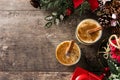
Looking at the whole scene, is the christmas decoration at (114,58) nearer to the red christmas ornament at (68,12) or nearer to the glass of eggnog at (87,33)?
the glass of eggnog at (87,33)

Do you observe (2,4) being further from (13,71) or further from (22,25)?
(13,71)

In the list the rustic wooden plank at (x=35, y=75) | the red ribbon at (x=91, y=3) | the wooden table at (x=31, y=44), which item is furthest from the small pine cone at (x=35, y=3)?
the rustic wooden plank at (x=35, y=75)

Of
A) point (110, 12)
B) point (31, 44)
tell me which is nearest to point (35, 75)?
point (31, 44)

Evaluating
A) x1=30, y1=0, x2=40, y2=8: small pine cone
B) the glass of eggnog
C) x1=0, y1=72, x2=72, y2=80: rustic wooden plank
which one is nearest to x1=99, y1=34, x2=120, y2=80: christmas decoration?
the glass of eggnog

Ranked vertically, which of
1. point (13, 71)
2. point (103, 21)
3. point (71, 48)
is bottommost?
point (13, 71)

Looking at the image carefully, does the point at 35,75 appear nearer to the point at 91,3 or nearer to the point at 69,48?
the point at 69,48

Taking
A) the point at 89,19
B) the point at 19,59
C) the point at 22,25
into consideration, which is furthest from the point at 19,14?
the point at 89,19

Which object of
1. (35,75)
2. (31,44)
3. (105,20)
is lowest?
(35,75)
